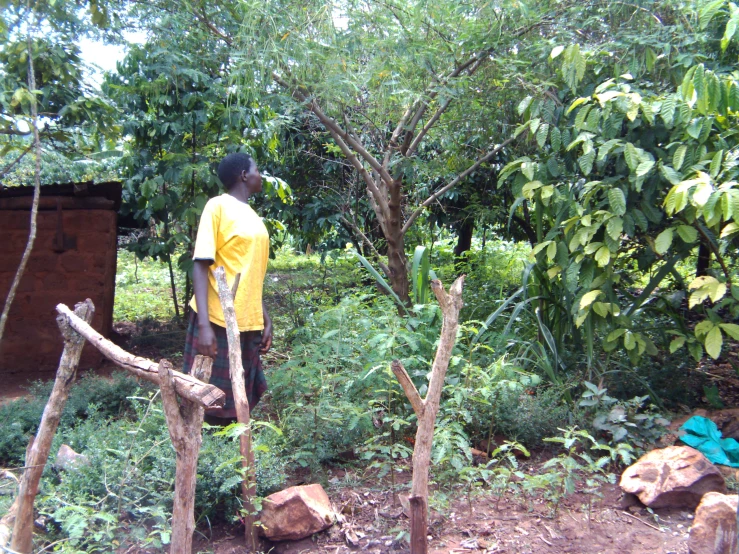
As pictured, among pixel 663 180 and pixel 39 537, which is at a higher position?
pixel 663 180

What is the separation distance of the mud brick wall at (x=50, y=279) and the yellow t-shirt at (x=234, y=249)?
254cm

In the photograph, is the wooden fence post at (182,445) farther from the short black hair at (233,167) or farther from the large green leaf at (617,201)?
the large green leaf at (617,201)

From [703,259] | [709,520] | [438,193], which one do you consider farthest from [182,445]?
[703,259]

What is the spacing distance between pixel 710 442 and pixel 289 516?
2.23 meters

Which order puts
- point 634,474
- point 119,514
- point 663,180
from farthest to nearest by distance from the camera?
point 663,180 < point 634,474 < point 119,514

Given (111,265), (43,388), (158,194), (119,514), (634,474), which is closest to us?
(119,514)

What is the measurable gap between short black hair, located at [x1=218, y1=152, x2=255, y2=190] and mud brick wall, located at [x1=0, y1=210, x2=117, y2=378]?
2.56 m

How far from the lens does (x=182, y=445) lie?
72.5 inches

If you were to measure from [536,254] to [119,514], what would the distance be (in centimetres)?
269

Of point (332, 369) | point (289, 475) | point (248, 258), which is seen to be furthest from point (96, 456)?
point (332, 369)

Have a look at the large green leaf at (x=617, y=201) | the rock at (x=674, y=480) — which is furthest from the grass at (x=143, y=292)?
the rock at (x=674, y=480)

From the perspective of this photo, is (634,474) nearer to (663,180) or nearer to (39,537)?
(663,180)

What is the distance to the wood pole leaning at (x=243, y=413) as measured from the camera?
231cm

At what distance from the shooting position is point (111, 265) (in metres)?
5.25
